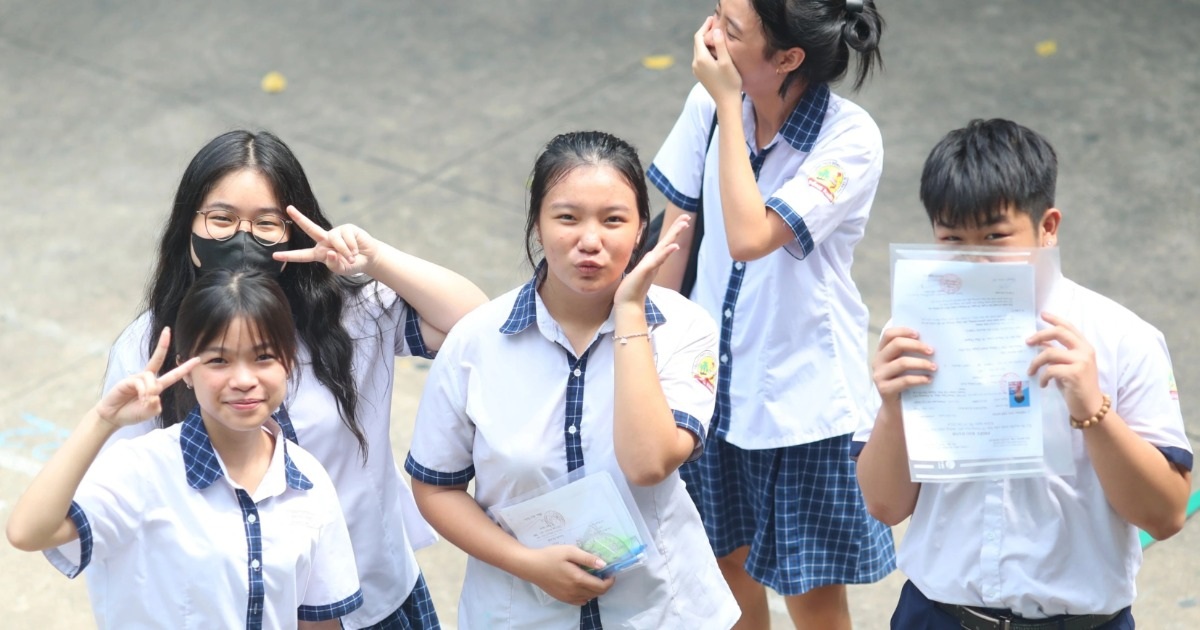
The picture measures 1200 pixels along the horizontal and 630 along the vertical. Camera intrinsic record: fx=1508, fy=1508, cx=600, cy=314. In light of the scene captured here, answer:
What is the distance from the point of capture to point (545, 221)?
8.55 ft

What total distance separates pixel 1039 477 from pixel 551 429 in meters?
0.82

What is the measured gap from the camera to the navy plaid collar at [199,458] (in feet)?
8.18

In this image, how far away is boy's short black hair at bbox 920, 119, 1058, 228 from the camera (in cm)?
247

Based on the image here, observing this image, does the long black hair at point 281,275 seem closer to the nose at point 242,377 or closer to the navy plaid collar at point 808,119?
the nose at point 242,377

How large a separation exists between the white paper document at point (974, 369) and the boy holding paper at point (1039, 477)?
0.03m

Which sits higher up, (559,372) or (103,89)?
(103,89)

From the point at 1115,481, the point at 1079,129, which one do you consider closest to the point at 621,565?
the point at 1115,481

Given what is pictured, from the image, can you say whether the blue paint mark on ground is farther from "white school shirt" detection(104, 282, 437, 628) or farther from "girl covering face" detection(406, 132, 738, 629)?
"girl covering face" detection(406, 132, 738, 629)

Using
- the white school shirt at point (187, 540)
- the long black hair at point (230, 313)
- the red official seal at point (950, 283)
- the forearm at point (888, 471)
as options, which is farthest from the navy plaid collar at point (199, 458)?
the red official seal at point (950, 283)

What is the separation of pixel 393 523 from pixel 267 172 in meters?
0.72

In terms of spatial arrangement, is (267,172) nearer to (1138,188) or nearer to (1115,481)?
(1115,481)

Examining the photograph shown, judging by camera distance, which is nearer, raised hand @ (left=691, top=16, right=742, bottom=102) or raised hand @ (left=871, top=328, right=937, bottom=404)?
raised hand @ (left=871, top=328, right=937, bottom=404)

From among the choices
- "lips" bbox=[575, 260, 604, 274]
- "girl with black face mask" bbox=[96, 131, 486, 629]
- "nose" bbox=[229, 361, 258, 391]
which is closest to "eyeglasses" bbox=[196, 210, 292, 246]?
"girl with black face mask" bbox=[96, 131, 486, 629]

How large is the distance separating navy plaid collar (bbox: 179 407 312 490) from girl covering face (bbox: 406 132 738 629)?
235 millimetres
